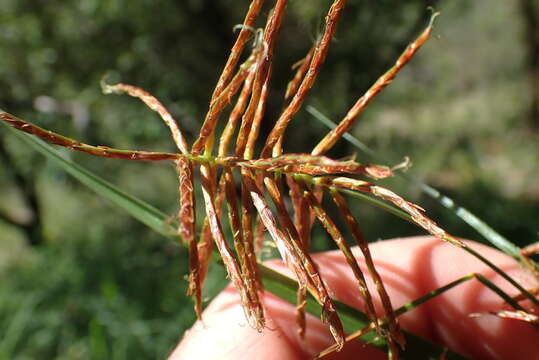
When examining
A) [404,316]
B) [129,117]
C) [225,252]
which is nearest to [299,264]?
[225,252]

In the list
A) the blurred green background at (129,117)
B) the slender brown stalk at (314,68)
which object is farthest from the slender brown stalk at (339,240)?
the blurred green background at (129,117)

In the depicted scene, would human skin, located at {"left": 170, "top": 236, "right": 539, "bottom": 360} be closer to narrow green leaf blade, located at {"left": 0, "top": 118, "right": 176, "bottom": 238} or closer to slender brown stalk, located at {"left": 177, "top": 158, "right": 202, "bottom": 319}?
narrow green leaf blade, located at {"left": 0, "top": 118, "right": 176, "bottom": 238}

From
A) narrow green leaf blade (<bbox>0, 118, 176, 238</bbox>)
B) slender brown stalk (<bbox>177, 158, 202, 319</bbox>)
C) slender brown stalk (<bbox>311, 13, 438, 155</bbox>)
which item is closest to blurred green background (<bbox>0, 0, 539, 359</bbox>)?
narrow green leaf blade (<bbox>0, 118, 176, 238</bbox>)

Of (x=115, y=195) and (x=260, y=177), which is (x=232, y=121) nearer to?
(x=260, y=177)

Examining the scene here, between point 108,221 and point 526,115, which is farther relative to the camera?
point 526,115

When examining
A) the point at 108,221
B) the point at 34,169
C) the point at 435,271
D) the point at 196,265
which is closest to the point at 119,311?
the point at 435,271

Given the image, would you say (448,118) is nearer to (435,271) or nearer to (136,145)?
(136,145)
